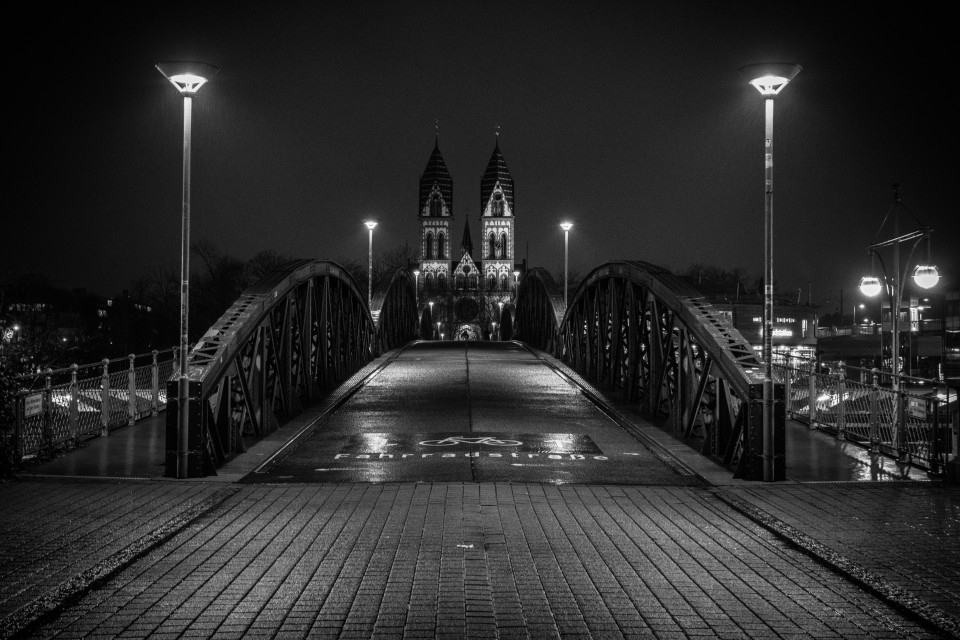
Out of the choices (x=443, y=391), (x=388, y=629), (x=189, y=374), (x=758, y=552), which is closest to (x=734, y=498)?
(x=758, y=552)

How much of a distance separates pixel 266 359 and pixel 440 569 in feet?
33.4

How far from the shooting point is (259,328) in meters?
15.7

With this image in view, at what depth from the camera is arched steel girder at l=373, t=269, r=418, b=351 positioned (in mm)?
39628

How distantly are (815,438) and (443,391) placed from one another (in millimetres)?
9609

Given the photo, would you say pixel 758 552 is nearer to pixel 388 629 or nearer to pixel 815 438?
pixel 388 629

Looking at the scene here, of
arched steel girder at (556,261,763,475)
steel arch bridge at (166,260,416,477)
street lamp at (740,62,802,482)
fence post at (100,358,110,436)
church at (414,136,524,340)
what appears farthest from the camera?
church at (414,136,524,340)

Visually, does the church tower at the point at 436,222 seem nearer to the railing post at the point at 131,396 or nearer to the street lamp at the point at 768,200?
the railing post at the point at 131,396

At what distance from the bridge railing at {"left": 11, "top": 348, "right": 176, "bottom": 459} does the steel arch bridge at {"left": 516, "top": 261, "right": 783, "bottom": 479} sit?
27.8 feet

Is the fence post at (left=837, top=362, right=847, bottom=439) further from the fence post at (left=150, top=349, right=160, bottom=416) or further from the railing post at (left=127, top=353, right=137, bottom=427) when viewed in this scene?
the fence post at (left=150, top=349, right=160, bottom=416)

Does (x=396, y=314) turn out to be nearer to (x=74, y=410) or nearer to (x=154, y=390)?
(x=154, y=390)

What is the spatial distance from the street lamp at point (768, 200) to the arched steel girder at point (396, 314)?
2574cm

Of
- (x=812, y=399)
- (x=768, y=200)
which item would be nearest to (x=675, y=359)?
(x=812, y=399)

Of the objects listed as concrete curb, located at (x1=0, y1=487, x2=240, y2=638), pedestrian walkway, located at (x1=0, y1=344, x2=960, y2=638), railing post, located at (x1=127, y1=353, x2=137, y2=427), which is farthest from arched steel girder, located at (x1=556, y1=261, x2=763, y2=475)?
railing post, located at (x1=127, y1=353, x2=137, y2=427)

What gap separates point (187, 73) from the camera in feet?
39.5
